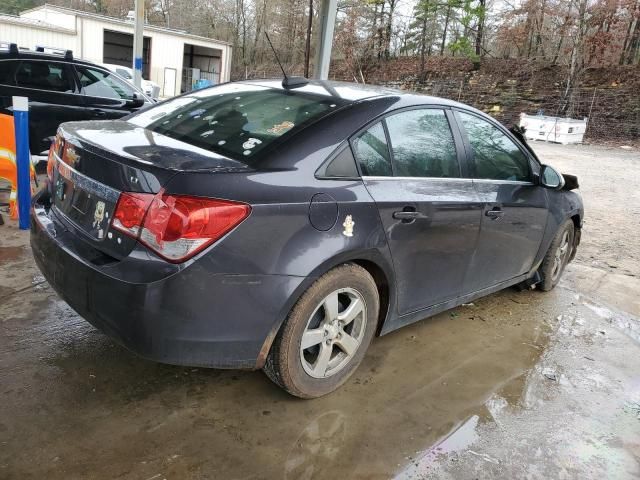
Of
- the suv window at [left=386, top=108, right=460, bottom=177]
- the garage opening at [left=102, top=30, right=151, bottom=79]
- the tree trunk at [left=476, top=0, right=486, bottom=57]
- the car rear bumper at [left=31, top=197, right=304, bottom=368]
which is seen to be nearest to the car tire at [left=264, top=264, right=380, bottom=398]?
the car rear bumper at [left=31, top=197, right=304, bottom=368]

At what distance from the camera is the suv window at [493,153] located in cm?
342

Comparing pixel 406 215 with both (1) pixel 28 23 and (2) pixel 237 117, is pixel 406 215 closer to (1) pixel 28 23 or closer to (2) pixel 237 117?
(2) pixel 237 117

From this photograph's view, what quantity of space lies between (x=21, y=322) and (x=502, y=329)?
128 inches

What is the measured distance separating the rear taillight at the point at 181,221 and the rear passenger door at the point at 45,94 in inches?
215

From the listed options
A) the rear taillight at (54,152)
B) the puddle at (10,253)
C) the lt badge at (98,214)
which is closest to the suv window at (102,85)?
the puddle at (10,253)

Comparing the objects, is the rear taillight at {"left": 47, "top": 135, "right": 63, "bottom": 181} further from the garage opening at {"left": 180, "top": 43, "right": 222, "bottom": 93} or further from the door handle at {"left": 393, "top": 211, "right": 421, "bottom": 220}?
the garage opening at {"left": 180, "top": 43, "right": 222, "bottom": 93}

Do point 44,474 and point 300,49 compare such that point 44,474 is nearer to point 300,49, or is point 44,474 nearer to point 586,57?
point 586,57

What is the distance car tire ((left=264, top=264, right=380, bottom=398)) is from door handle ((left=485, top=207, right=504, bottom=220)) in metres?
1.06

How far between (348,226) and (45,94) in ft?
20.2

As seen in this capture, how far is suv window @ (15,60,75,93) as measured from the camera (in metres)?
6.84

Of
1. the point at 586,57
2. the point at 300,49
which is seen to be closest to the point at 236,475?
the point at 586,57

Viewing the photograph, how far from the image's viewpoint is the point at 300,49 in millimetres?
38438

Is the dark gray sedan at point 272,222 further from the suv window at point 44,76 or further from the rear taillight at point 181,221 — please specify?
the suv window at point 44,76

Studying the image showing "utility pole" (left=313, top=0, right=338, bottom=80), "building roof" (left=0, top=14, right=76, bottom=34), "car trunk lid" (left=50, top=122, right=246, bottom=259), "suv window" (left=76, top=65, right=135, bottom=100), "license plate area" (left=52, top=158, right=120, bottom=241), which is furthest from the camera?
"building roof" (left=0, top=14, right=76, bottom=34)
